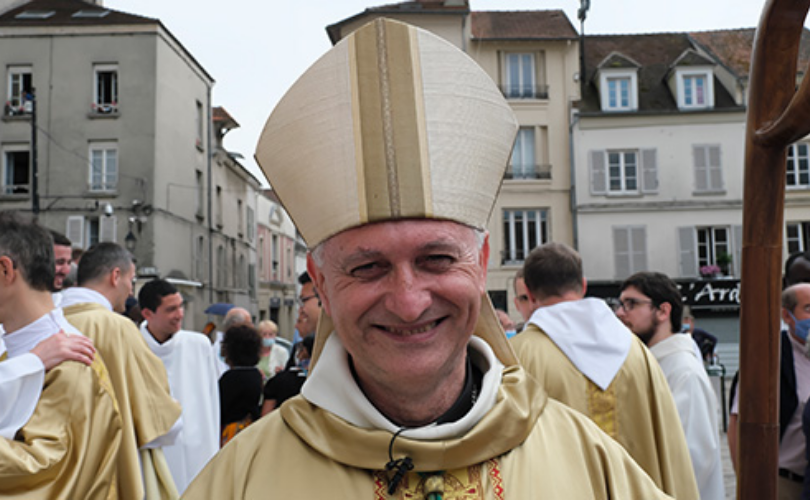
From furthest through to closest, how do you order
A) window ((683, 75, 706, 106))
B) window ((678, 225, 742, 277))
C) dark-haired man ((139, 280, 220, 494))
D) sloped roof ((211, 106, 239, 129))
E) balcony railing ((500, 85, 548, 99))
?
sloped roof ((211, 106, 239, 129))
balcony railing ((500, 85, 548, 99))
window ((683, 75, 706, 106))
window ((678, 225, 742, 277))
dark-haired man ((139, 280, 220, 494))

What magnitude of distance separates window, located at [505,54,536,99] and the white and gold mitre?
25224 millimetres

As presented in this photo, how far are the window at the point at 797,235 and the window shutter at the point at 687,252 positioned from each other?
9.71 feet

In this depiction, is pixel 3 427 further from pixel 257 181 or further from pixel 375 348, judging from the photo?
pixel 257 181

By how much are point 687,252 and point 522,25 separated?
993 cm

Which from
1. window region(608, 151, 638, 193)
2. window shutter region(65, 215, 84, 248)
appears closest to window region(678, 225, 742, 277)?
window region(608, 151, 638, 193)

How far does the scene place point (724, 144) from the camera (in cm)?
2531

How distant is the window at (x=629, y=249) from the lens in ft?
82.6

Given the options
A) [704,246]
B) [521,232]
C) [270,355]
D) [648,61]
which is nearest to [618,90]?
[648,61]

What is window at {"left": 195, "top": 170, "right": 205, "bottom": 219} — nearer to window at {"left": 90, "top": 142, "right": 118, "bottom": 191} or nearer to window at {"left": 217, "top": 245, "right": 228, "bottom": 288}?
window at {"left": 217, "top": 245, "right": 228, "bottom": 288}

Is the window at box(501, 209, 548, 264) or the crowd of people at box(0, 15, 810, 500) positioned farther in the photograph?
the window at box(501, 209, 548, 264)

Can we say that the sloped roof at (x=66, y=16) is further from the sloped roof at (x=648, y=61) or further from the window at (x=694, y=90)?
the window at (x=694, y=90)

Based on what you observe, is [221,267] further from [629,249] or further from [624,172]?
[624,172]

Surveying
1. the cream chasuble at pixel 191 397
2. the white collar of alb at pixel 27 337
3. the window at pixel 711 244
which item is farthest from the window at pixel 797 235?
the white collar of alb at pixel 27 337

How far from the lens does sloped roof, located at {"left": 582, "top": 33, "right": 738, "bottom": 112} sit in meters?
26.0
